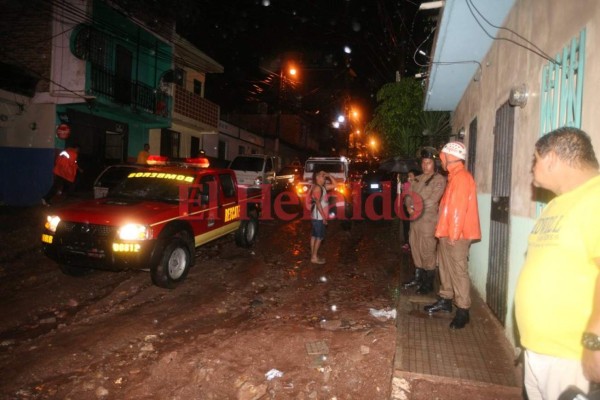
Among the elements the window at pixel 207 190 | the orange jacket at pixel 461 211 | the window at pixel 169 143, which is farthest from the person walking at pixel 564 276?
the window at pixel 169 143

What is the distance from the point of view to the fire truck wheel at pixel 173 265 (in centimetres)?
608

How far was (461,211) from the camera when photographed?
462 centimetres

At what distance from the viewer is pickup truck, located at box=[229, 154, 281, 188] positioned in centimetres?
1661

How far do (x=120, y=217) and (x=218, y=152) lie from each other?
65.4 feet

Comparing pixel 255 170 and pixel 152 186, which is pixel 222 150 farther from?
pixel 152 186

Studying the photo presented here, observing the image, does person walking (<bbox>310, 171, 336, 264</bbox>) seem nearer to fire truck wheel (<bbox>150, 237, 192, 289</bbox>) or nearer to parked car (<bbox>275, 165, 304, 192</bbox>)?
fire truck wheel (<bbox>150, 237, 192, 289</bbox>)

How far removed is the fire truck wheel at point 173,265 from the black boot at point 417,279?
3.57m

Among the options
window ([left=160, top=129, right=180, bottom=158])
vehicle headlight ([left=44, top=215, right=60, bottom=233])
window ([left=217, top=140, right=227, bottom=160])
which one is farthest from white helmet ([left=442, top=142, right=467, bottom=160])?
window ([left=217, top=140, right=227, bottom=160])

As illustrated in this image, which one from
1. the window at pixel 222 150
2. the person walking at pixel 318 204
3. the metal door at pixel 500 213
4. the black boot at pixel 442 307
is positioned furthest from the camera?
the window at pixel 222 150

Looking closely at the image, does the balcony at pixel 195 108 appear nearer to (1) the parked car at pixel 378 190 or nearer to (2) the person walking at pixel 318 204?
(1) the parked car at pixel 378 190

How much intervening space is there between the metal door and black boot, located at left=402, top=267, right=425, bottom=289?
3.46ft

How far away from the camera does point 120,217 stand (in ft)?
19.2

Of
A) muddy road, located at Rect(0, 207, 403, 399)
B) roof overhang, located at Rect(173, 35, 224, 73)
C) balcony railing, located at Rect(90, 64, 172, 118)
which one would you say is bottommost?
muddy road, located at Rect(0, 207, 403, 399)

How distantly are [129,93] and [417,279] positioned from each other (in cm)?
1352
